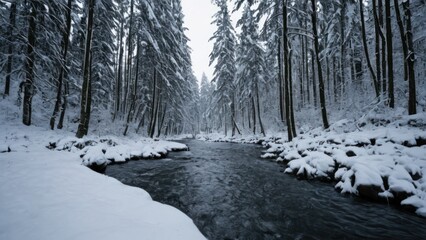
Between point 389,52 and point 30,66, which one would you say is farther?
point 30,66

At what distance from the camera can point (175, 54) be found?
21562mm

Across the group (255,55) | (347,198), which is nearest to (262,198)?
(347,198)

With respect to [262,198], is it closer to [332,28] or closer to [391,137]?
[391,137]

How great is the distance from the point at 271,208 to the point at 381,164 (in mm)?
3072

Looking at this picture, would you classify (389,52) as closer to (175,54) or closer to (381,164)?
(381,164)

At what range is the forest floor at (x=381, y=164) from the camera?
4445 mm

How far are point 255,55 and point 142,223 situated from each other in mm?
21769

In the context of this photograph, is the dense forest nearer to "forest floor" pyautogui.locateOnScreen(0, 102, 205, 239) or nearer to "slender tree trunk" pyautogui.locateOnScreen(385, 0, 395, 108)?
"slender tree trunk" pyautogui.locateOnScreen(385, 0, 395, 108)

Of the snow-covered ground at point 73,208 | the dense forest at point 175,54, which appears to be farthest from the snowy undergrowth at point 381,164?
the snow-covered ground at point 73,208

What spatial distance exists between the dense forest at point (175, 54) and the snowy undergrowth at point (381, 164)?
2.02 metres

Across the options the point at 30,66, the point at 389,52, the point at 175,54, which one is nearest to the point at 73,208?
the point at 30,66

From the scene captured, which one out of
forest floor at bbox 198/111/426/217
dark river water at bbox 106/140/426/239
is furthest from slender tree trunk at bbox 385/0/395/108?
dark river water at bbox 106/140/426/239

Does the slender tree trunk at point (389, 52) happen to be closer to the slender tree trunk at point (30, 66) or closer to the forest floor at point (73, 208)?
the forest floor at point (73, 208)

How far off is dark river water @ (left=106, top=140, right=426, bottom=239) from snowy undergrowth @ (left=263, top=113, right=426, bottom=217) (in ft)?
1.05
